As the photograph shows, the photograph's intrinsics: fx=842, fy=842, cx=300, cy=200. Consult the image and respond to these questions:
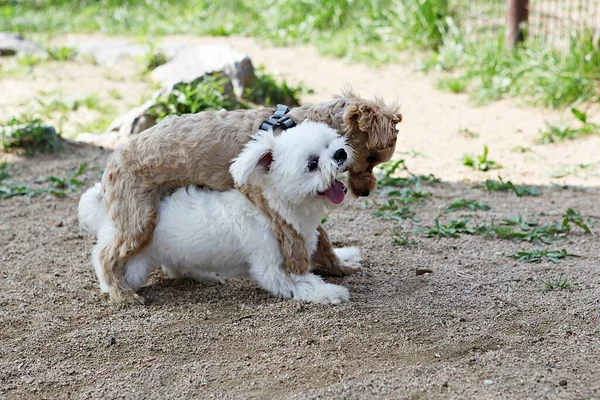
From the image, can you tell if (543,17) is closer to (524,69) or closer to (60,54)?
(524,69)

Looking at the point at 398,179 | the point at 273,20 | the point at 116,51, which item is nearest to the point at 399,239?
the point at 398,179

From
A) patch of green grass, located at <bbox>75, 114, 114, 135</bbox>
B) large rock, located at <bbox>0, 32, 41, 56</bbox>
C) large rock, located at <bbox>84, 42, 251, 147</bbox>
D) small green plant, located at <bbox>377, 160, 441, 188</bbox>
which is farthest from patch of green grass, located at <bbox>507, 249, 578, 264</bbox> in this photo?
large rock, located at <bbox>0, 32, 41, 56</bbox>

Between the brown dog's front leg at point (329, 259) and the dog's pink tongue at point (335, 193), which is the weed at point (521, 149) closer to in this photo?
the brown dog's front leg at point (329, 259)

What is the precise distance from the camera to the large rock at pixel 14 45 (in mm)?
10594

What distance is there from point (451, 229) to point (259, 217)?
1.67m

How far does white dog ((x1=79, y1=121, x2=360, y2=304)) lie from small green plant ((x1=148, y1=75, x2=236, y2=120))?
310 centimetres

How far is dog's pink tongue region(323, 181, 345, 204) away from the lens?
397 cm

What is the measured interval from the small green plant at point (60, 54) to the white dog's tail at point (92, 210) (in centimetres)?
610

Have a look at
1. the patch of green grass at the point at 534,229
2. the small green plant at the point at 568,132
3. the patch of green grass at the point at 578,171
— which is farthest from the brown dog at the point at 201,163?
the small green plant at the point at 568,132

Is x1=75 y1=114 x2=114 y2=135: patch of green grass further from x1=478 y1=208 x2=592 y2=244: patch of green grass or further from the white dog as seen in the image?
x1=478 y1=208 x2=592 y2=244: patch of green grass

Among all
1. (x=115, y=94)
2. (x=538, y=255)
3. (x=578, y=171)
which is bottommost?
(x=578, y=171)

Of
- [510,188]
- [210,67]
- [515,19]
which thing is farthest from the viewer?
[515,19]

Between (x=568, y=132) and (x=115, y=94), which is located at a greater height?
(x=115, y=94)

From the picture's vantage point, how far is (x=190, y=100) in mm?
7480
